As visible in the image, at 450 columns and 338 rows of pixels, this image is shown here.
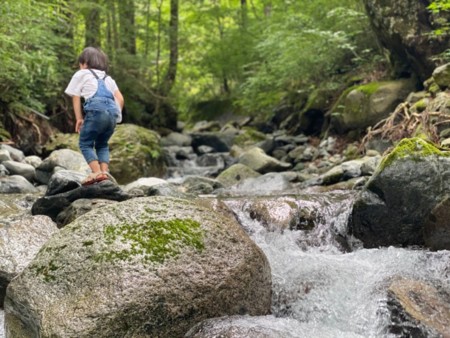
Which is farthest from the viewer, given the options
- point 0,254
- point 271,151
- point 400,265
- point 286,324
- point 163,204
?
point 271,151

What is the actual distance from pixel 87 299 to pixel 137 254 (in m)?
0.44

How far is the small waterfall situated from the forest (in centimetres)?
539

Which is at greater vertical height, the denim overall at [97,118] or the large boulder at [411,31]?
the large boulder at [411,31]

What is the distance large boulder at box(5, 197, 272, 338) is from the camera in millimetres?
3041

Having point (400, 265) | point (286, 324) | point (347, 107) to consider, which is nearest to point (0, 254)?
point (286, 324)

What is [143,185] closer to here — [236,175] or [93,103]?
[93,103]

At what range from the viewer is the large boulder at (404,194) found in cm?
488

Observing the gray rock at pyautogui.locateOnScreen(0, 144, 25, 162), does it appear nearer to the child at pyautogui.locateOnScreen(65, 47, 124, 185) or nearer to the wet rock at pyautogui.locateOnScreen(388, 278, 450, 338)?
the child at pyautogui.locateOnScreen(65, 47, 124, 185)

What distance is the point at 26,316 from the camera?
10.5 ft

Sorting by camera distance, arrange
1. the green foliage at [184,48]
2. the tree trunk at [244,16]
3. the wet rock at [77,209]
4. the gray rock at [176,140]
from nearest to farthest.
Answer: the wet rock at [77,209] < the green foliage at [184,48] < the gray rock at [176,140] < the tree trunk at [244,16]

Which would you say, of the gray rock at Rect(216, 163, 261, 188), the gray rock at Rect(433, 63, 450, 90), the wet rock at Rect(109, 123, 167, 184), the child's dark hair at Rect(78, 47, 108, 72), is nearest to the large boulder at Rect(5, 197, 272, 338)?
the child's dark hair at Rect(78, 47, 108, 72)

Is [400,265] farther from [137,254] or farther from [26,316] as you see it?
[26,316]

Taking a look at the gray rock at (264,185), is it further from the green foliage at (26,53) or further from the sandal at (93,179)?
the green foliage at (26,53)

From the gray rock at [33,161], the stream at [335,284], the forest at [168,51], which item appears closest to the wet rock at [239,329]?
the stream at [335,284]
